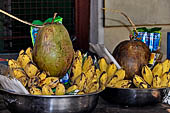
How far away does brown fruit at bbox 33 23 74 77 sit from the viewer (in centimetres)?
119

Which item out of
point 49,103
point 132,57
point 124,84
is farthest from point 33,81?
point 132,57

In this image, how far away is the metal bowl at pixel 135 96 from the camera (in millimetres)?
1361

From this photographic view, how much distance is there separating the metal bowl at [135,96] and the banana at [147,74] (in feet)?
0.36

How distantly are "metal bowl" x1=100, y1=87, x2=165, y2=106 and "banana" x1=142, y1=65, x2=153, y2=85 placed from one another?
110 mm

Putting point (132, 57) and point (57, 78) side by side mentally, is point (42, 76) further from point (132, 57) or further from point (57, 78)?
point (132, 57)

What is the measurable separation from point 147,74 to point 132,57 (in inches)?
4.5

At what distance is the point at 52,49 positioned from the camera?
1.19m

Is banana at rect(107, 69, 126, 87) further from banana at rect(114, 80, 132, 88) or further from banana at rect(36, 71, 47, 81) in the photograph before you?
banana at rect(36, 71, 47, 81)

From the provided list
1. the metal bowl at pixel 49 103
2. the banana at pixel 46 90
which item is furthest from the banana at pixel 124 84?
the banana at pixel 46 90

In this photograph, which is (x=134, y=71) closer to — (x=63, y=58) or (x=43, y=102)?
(x=63, y=58)

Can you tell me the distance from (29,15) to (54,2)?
316mm

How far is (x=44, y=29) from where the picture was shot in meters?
1.20

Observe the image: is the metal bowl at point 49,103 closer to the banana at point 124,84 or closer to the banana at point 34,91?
the banana at point 34,91

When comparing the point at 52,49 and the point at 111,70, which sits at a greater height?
the point at 52,49
